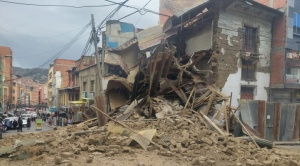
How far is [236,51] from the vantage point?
18.7 m

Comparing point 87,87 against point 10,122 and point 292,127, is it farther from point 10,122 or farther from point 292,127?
point 292,127

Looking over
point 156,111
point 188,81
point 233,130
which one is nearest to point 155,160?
point 156,111

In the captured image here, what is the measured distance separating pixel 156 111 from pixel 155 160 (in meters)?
4.71

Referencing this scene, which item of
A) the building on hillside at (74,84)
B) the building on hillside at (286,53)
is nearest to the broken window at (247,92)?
the building on hillside at (286,53)

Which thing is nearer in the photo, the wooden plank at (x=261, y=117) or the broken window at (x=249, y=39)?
the wooden plank at (x=261, y=117)

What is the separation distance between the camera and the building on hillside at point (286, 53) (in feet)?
65.9

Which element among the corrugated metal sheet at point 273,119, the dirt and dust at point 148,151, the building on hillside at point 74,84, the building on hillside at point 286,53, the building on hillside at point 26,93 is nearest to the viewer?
the dirt and dust at point 148,151

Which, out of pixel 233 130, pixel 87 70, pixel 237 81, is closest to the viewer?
pixel 233 130

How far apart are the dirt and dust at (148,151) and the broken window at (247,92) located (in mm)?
11492

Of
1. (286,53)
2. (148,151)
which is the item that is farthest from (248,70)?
(148,151)

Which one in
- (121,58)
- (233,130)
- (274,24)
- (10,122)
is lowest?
(10,122)

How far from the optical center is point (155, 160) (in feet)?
21.0

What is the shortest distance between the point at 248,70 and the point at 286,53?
10.5 ft

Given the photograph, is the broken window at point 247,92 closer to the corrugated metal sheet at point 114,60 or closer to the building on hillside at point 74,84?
the corrugated metal sheet at point 114,60
